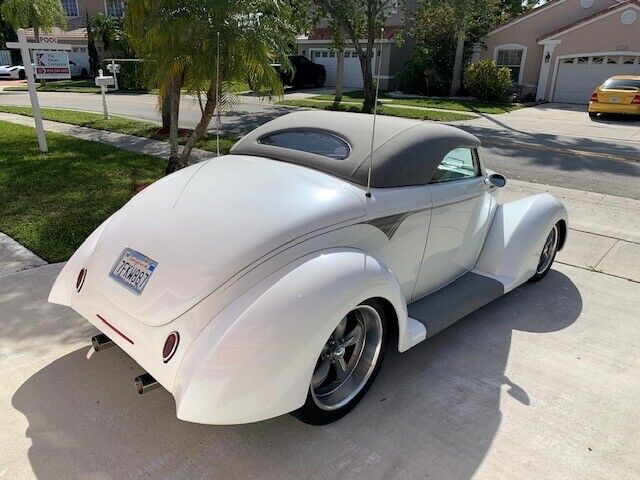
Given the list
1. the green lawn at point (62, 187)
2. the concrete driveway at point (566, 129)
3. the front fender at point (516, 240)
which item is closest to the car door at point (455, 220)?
the front fender at point (516, 240)

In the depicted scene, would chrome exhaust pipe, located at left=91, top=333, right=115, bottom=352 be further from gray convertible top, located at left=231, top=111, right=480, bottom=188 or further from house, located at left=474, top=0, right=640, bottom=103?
house, located at left=474, top=0, right=640, bottom=103

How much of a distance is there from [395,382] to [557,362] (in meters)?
Answer: 1.14

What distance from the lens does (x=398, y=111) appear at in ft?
56.1

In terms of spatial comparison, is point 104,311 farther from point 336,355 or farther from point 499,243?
point 499,243

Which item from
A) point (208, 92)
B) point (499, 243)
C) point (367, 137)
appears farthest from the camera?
point (208, 92)

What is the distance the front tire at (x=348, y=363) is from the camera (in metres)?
2.59

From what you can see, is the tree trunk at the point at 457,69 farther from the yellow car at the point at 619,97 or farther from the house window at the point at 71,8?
the house window at the point at 71,8

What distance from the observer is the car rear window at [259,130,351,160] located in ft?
10.3

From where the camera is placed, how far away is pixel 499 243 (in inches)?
153

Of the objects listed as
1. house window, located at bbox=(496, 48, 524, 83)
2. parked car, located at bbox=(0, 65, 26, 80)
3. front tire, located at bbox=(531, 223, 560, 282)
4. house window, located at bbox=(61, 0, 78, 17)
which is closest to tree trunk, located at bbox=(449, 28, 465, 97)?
house window, located at bbox=(496, 48, 524, 83)

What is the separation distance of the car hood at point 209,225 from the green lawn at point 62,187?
208cm

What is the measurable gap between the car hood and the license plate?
0.03 meters

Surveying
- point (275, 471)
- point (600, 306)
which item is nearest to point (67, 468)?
point (275, 471)

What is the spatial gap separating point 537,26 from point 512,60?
1.77m
